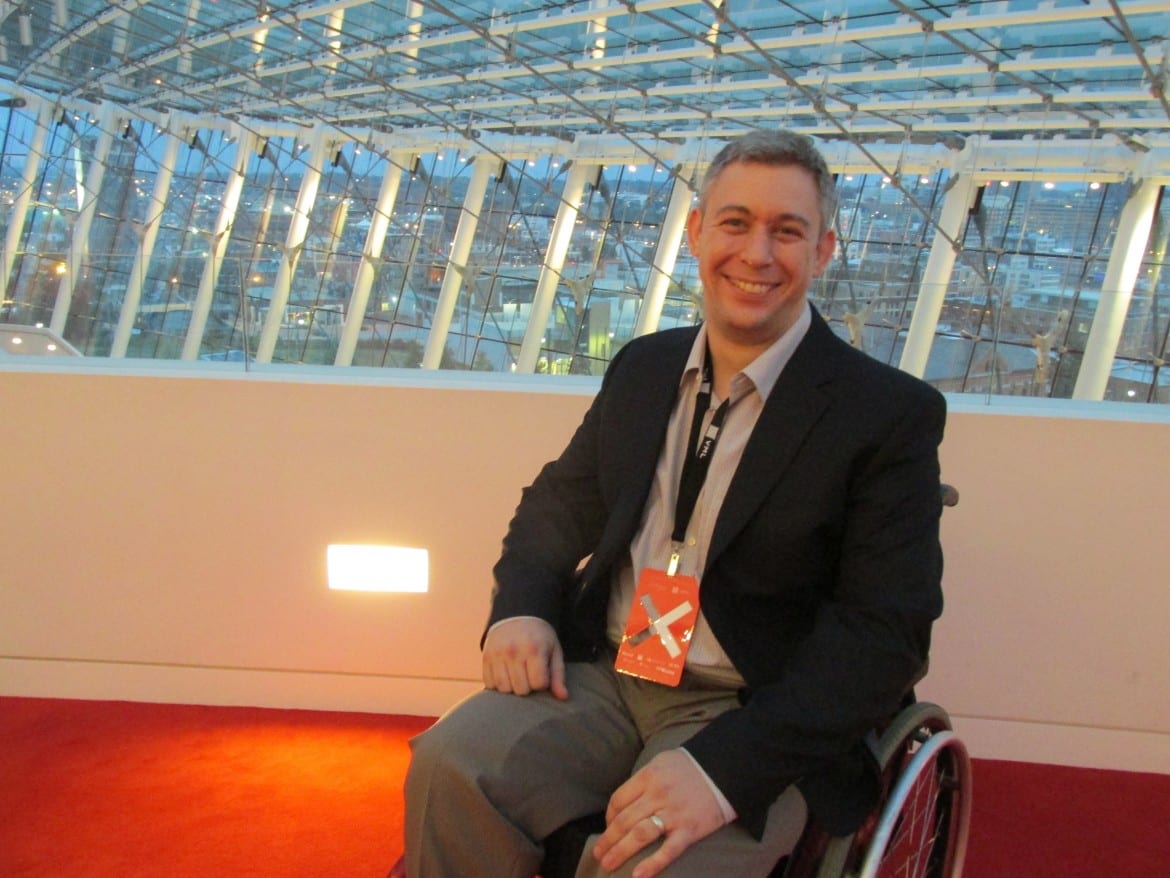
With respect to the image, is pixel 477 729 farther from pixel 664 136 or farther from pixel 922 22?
pixel 664 136

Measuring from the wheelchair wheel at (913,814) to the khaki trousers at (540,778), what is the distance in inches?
3.0

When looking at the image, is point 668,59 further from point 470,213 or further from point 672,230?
point 470,213

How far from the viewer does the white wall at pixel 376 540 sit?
2408 millimetres

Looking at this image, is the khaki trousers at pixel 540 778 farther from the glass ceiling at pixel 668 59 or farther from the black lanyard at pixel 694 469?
the glass ceiling at pixel 668 59

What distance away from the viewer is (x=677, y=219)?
15258mm

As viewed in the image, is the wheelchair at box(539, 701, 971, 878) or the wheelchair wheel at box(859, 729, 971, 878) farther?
the wheelchair wheel at box(859, 729, 971, 878)

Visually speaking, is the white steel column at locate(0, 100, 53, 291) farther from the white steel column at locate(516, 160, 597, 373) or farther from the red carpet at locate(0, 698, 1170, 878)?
the red carpet at locate(0, 698, 1170, 878)

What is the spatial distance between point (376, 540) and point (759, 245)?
154 centimetres

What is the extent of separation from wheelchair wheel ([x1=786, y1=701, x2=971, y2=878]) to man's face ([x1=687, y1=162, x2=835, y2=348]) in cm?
53

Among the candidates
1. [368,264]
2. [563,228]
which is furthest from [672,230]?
[368,264]

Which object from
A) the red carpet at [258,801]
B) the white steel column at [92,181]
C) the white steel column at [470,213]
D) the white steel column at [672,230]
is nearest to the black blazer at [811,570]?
the red carpet at [258,801]

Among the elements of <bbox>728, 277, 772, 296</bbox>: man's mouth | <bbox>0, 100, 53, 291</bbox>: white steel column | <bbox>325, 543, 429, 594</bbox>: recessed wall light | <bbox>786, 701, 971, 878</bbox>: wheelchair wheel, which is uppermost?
<bbox>0, 100, 53, 291</bbox>: white steel column

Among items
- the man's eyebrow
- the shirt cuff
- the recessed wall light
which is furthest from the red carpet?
the man's eyebrow

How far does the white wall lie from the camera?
241 centimetres
